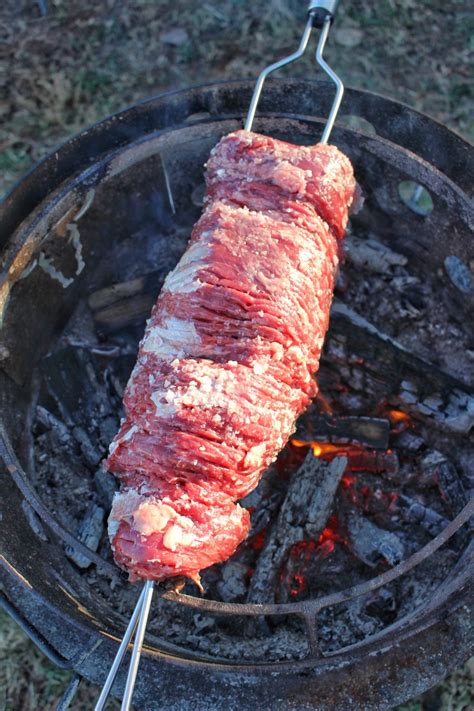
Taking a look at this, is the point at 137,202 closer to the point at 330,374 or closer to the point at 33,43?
the point at 330,374

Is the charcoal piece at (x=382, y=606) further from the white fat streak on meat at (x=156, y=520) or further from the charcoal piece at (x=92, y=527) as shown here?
the charcoal piece at (x=92, y=527)

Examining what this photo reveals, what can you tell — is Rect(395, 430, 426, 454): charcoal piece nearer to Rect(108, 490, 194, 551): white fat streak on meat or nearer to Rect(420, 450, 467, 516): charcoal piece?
Rect(420, 450, 467, 516): charcoal piece

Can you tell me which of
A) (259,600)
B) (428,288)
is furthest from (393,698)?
(428,288)

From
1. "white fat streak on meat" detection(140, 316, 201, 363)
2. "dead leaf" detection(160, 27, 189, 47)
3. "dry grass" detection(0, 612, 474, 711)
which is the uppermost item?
"dead leaf" detection(160, 27, 189, 47)

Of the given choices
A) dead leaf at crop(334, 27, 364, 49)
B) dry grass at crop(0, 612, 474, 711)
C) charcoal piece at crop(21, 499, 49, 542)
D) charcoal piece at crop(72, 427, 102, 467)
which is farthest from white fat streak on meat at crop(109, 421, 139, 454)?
dead leaf at crop(334, 27, 364, 49)

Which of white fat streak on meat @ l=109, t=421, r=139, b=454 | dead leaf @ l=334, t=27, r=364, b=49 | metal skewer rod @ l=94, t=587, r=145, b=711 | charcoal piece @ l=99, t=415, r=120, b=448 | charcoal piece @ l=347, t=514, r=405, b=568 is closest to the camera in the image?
metal skewer rod @ l=94, t=587, r=145, b=711

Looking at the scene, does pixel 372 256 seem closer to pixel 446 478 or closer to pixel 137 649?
pixel 446 478

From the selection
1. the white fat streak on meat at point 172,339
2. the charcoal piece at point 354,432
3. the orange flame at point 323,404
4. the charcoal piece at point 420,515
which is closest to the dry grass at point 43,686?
the charcoal piece at point 420,515
